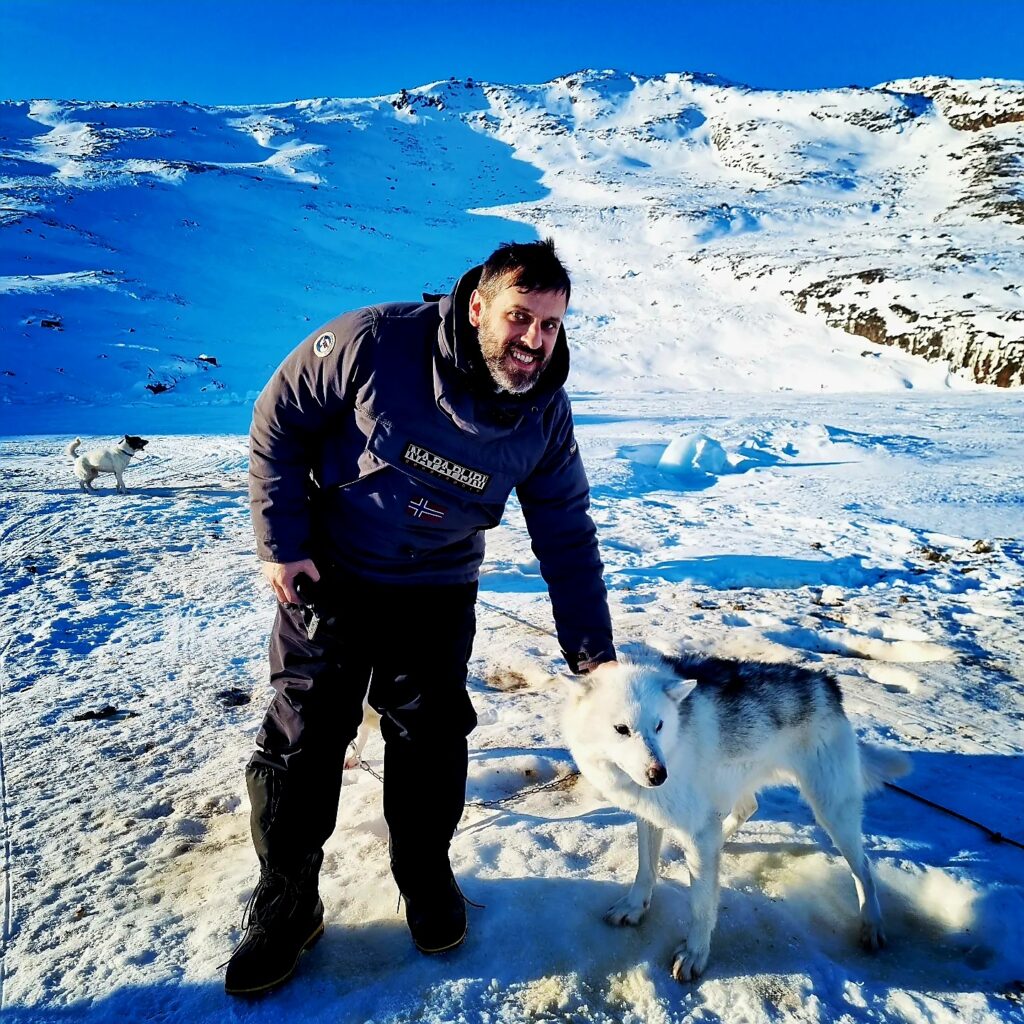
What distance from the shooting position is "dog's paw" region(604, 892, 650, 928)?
252 cm

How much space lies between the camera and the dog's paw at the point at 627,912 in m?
2.52

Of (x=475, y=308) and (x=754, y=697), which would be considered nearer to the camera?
(x=475, y=308)

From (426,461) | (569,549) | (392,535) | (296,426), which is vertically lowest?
(569,549)

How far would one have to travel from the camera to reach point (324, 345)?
2.50m

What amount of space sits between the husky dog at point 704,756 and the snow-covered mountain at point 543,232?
16506 mm

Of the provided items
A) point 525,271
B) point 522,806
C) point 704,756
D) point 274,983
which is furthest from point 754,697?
point 274,983

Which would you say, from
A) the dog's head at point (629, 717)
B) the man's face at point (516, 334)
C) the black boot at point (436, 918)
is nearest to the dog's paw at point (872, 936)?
the dog's head at point (629, 717)

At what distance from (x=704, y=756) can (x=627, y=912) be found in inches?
25.8

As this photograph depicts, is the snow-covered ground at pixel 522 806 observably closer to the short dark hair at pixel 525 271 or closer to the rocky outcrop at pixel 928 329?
the short dark hair at pixel 525 271

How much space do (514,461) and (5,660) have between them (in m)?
4.21

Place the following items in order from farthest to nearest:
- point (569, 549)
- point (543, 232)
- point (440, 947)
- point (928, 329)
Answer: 1. point (543, 232)
2. point (928, 329)
3. point (569, 549)
4. point (440, 947)

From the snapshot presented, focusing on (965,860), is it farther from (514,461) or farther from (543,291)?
(543,291)

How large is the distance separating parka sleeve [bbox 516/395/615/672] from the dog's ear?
299mm

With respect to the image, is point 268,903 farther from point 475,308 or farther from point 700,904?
point 475,308
